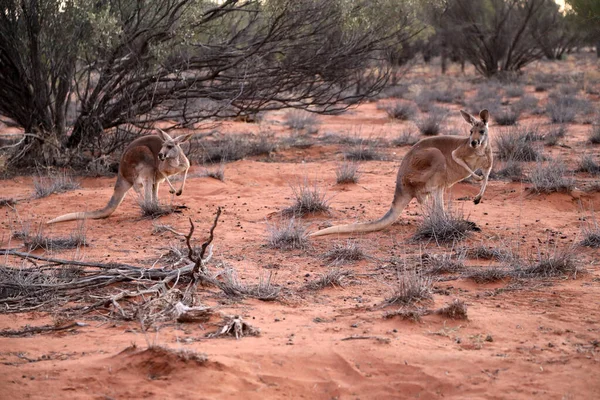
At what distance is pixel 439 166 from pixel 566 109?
929 centimetres

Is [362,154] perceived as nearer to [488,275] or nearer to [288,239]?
[288,239]

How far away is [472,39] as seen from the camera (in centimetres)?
2559

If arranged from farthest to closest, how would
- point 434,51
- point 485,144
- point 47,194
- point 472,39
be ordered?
point 434,51 < point 472,39 < point 47,194 < point 485,144

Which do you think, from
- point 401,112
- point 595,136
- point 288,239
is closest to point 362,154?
point 595,136

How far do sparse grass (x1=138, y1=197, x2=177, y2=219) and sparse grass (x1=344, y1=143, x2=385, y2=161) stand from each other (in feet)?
14.2

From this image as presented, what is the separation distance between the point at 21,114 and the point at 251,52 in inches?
143

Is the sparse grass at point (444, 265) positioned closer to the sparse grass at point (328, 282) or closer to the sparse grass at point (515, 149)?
the sparse grass at point (328, 282)

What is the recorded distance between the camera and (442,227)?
6641 mm

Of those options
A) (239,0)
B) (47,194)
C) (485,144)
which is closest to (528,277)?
(485,144)

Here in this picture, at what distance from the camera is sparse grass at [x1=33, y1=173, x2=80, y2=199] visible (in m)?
9.18

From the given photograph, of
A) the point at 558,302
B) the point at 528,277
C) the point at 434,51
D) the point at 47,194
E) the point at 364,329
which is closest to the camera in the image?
the point at 364,329

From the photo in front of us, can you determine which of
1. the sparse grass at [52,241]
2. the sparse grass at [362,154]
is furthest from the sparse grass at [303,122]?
the sparse grass at [52,241]

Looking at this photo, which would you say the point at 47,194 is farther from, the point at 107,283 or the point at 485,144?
the point at 485,144

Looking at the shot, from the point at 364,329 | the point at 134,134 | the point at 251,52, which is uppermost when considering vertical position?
the point at 251,52
